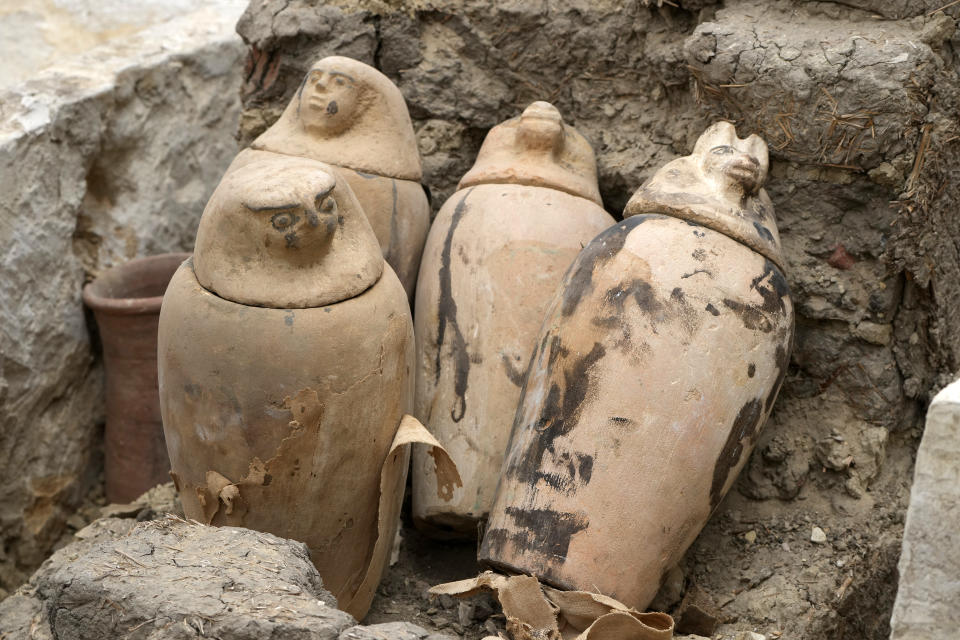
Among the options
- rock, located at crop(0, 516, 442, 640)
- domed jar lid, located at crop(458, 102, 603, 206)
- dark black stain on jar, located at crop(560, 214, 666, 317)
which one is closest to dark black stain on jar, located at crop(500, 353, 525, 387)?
dark black stain on jar, located at crop(560, 214, 666, 317)

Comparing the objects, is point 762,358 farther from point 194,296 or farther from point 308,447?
point 194,296

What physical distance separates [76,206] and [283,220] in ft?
5.84

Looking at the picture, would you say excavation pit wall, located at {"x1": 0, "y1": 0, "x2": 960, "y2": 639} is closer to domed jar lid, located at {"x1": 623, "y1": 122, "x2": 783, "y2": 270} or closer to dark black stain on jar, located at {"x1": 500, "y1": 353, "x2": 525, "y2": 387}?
domed jar lid, located at {"x1": 623, "y1": 122, "x2": 783, "y2": 270}

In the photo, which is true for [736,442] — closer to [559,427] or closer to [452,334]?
[559,427]

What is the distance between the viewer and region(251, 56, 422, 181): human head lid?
2.90 m

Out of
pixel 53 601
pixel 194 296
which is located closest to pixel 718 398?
pixel 194 296

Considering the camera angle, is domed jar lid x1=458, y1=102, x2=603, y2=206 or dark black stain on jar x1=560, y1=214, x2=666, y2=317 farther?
domed jar lid x1=458, y1=102, x2=603, y2=206

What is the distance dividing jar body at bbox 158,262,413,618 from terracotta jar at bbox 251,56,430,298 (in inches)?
19.1

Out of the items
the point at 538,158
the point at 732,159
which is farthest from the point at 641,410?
the point at 538,158

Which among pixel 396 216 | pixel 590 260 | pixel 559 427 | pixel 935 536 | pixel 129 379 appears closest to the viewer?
pixel 935 536

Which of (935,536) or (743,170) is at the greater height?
(743,170)

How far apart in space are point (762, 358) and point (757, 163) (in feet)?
1.59

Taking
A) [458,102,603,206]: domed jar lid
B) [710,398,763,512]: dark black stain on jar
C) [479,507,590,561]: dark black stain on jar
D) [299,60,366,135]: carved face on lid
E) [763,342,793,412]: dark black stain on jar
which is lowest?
[479,507,590,561]: dark black stain on jar

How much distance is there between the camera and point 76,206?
372cm
